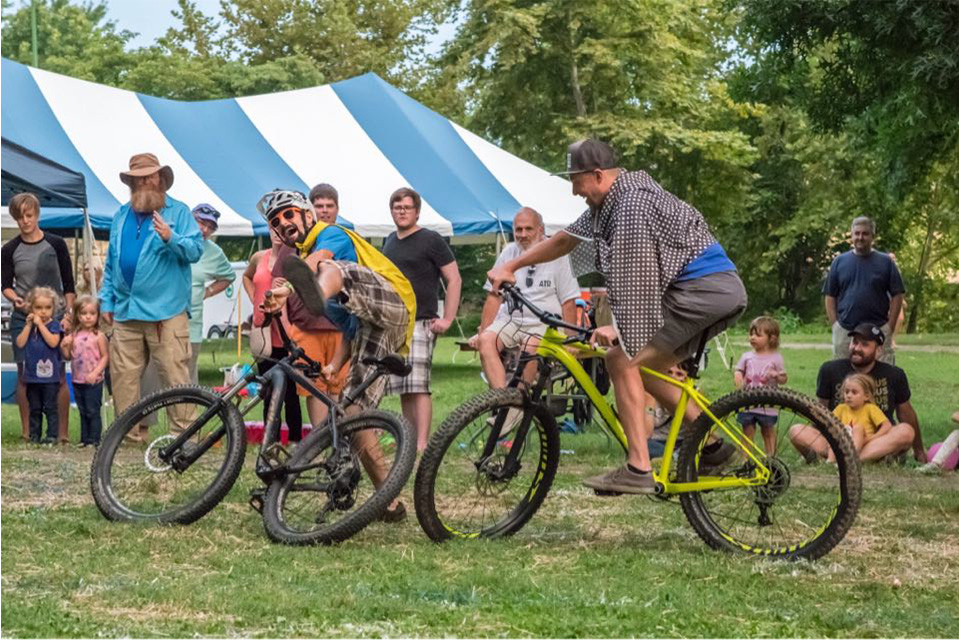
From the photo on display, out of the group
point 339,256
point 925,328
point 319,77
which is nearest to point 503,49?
point 319,77

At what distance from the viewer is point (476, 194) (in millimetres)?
20031

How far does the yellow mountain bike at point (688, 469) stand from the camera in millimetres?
6645

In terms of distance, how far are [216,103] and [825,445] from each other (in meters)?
14.8

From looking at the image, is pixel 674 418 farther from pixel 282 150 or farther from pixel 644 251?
pixel 282 150

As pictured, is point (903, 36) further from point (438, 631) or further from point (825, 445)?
point (438, 631)

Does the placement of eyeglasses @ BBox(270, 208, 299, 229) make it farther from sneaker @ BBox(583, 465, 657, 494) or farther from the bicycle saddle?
sneaker @ BBox(583, 465, 657, 494)

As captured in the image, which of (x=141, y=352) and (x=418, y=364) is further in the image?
(x=141, y=352)

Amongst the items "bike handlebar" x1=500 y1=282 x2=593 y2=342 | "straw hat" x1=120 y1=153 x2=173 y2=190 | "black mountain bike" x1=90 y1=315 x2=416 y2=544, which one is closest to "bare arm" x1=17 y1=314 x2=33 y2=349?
"straw hat" x1=120 y1=153 x2=173 y2=190

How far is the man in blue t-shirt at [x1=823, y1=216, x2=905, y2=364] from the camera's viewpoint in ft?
41.1

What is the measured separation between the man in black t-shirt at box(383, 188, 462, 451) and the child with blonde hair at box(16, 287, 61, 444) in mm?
2903

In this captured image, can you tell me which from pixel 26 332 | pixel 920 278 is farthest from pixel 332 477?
pixel 920 278

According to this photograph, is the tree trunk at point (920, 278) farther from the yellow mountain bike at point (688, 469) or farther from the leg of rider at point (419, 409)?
the yellow mountain bike at point (688, 469)

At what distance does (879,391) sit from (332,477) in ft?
17.8

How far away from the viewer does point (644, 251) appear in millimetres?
6734
